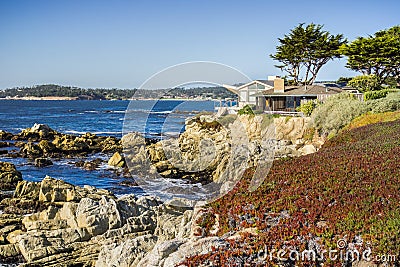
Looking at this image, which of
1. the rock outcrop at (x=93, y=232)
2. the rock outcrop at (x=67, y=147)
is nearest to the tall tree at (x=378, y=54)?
the rock outcrop at (x=67, y=147)

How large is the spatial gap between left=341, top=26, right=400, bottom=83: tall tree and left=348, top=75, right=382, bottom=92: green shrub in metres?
2.21

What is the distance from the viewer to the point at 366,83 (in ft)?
122

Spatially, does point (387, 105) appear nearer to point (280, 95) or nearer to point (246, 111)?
point (246, 111)

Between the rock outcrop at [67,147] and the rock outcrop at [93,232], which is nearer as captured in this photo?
the rock outcrop at [93,232]

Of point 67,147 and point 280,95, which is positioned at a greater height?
point 280,95

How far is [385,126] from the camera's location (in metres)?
16.6

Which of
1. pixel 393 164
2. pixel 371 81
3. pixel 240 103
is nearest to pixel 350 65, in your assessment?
pixel 371 81

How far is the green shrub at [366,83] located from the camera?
36.6m

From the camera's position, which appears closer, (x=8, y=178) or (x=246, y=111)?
(x=8, y=178)

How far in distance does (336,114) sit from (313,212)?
19.8m

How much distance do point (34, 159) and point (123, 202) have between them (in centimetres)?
2028
